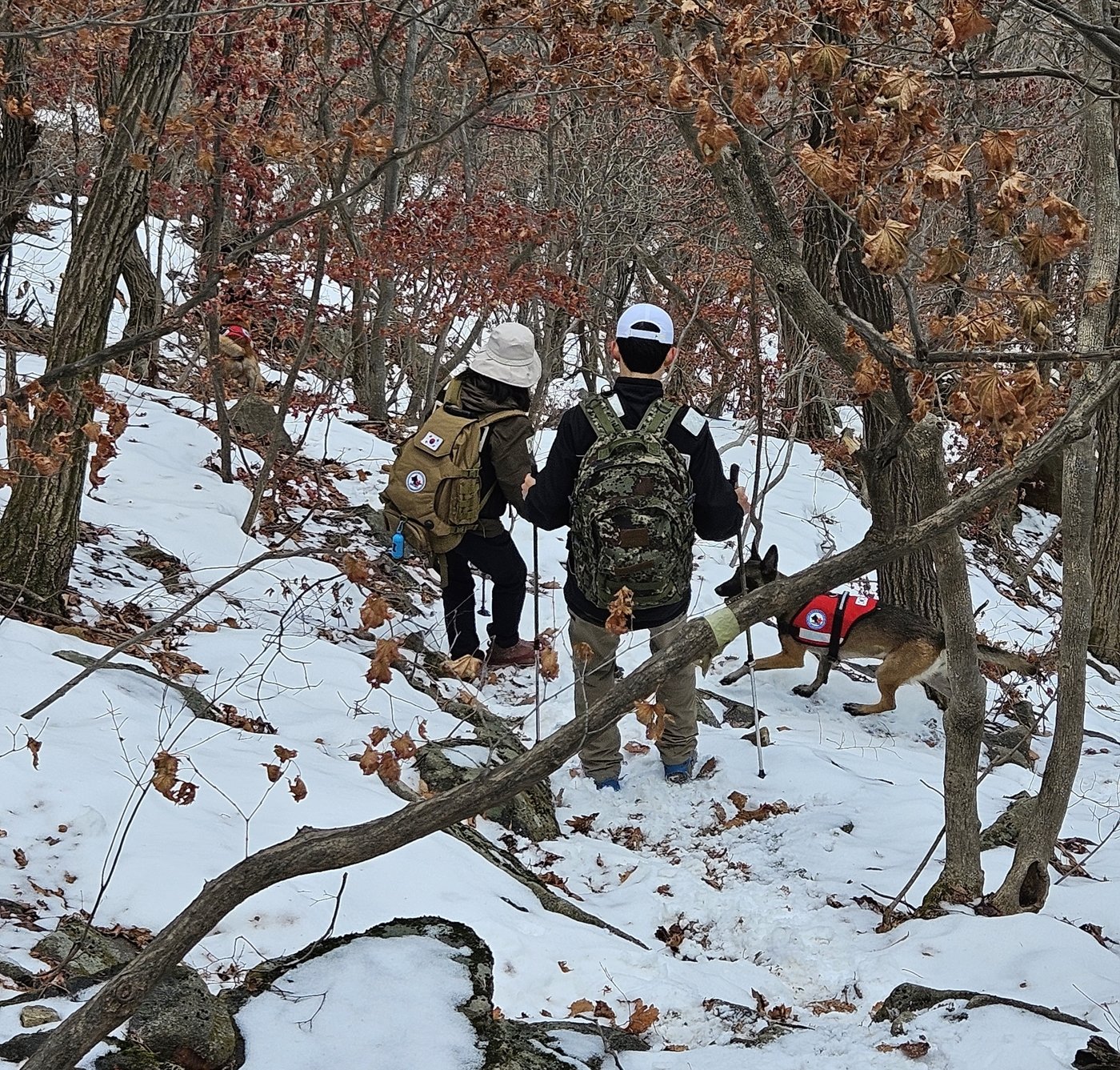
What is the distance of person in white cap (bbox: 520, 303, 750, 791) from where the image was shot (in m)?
4.41

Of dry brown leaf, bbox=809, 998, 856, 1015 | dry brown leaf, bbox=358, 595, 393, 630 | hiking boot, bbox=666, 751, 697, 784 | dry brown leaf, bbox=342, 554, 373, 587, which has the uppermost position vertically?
dry brown leaf, bbox=342, 554, 373, 587

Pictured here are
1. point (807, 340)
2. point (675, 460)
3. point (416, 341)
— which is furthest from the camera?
point (416, 341)

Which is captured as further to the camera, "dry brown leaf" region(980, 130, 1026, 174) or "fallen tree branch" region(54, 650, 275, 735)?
"fallen tree branch" region(54, 650, 275, 735)

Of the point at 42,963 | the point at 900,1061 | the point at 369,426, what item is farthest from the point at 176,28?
the point at 369,426

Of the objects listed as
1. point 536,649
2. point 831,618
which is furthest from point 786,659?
point 536,649

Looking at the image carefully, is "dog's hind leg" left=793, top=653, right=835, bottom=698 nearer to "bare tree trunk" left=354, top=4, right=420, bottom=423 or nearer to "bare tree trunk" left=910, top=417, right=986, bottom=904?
"bare tree trunk" left=910, top=417, right=986, bottom=904

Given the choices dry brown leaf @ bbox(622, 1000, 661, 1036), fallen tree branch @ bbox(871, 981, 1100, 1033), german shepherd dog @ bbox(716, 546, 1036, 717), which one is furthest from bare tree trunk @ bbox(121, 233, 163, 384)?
fallen tree branch @ bbox(871, 981, 1100, 1033)

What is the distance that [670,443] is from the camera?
448 centimetres

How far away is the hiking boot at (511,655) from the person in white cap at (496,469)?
8.7 inches

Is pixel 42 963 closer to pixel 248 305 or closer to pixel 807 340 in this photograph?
pixel 807 340

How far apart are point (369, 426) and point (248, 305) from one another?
3.63m

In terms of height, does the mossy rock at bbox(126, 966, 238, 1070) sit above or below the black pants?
below

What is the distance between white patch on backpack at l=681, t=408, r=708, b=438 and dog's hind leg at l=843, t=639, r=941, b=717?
3386mm

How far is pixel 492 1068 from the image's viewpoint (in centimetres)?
259
